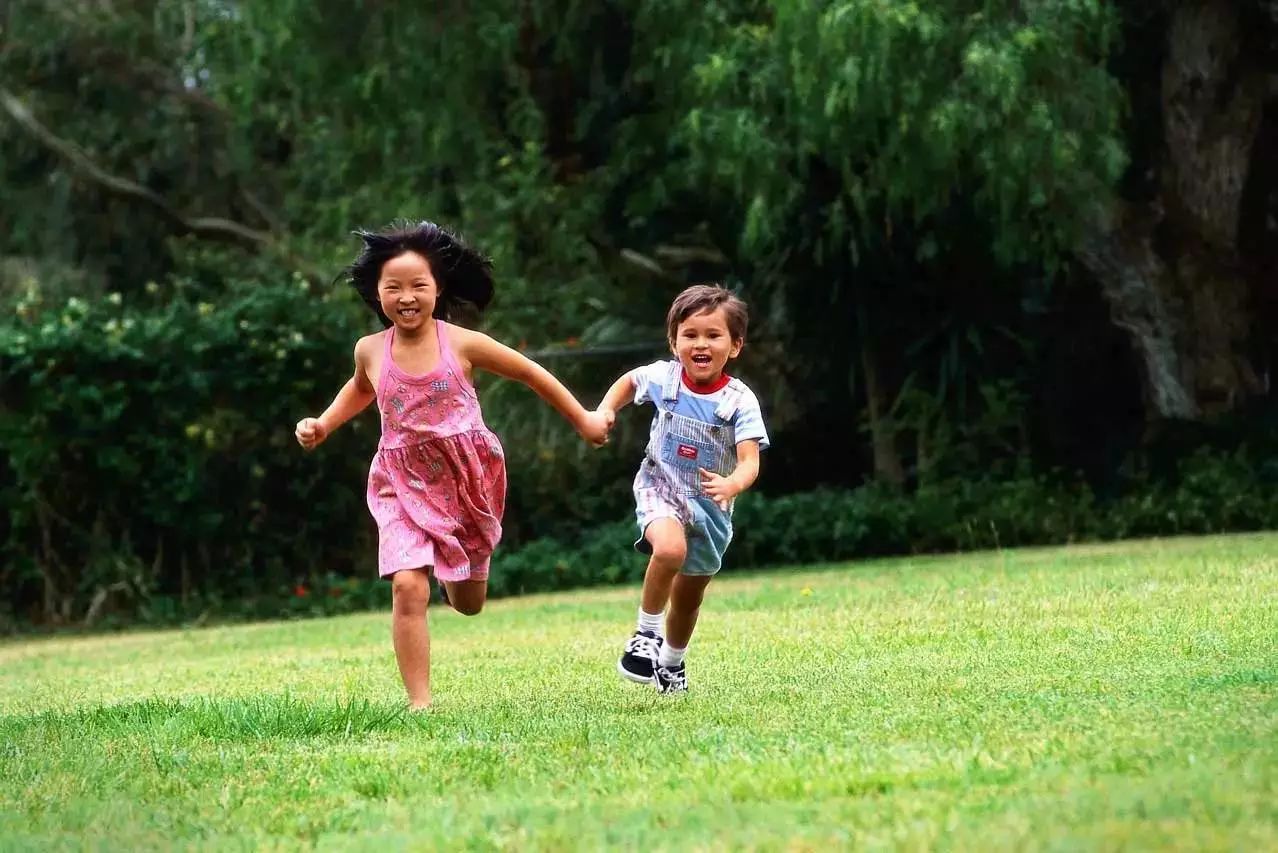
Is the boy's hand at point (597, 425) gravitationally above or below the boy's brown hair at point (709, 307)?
below

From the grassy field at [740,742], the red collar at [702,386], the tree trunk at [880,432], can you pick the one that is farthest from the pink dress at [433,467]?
the tree trunk at [880,432]

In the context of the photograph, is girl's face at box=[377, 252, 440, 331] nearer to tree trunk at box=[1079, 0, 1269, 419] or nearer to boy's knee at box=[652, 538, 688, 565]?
boy's knee at box=[652, 538, 688, 565]

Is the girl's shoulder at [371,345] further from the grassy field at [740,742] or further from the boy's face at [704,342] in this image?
the grassy field at [740,742]

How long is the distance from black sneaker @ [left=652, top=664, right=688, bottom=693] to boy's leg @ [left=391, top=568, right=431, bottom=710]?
878 mm

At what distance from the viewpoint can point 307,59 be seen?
723 inches

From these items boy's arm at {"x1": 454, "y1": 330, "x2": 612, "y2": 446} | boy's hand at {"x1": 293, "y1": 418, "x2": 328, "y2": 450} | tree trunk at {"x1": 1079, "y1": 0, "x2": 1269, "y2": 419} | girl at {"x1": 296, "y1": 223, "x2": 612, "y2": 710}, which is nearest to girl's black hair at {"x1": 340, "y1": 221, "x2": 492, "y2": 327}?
girl at {"x1": 296, "y1": 223, "x2": 612, "y2": 710}

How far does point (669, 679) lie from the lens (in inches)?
298

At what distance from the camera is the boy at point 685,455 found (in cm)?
746

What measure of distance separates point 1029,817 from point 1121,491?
43.1 feet

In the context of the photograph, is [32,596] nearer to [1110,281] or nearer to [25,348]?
[25,348]

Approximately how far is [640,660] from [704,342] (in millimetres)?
1224

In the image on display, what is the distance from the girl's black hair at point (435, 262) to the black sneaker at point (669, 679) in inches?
64.6

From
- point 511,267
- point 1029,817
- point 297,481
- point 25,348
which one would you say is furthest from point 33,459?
point 1029,817

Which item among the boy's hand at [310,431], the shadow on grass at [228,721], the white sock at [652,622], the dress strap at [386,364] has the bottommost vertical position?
the shadow on grass at [228,721]
